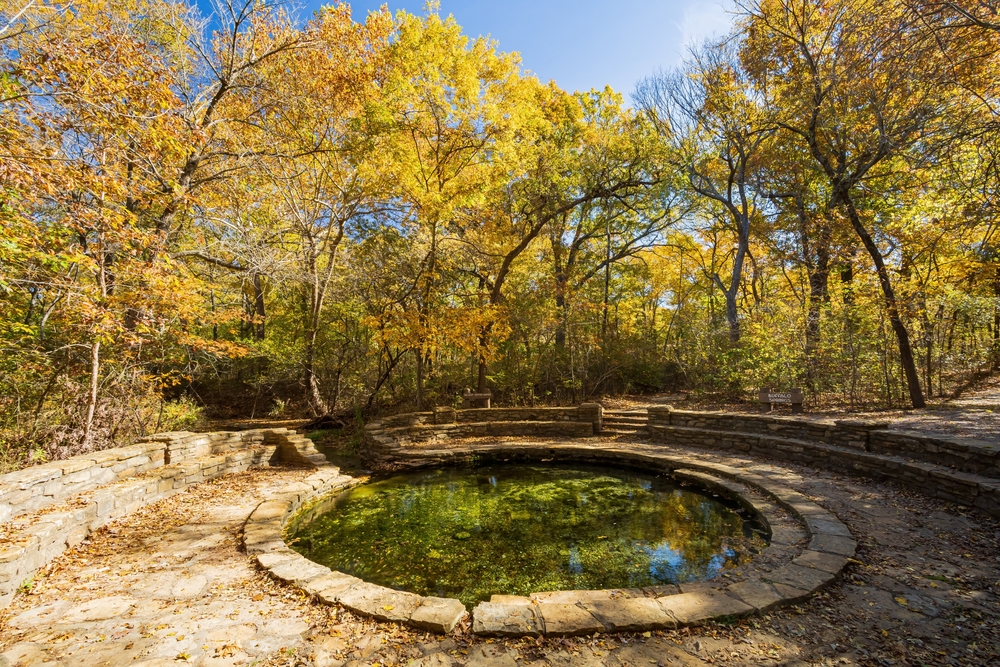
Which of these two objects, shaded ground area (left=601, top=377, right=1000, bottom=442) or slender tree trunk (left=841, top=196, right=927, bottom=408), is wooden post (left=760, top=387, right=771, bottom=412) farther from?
slender tree trunk (left=841, top=196, right=927, bottom=408)

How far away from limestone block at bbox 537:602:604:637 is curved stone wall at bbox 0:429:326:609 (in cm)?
392

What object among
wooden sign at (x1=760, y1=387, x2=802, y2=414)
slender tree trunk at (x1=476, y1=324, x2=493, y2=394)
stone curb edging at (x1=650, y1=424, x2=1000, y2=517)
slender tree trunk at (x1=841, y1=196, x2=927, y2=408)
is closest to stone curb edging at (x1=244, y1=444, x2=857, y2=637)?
stone curb edging at (x1=650, y1=424, x2=1000, y2=517)

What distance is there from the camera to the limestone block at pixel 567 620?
2.69m

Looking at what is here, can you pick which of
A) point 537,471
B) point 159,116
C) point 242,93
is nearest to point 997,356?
point 537,471

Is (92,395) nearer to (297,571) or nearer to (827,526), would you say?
(297,571)

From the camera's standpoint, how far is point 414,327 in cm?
903

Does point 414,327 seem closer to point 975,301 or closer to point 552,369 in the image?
point 552,369

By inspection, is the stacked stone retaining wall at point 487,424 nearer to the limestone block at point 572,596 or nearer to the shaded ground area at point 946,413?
the shaded ground area at point 946,413

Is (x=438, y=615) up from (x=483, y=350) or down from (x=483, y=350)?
down

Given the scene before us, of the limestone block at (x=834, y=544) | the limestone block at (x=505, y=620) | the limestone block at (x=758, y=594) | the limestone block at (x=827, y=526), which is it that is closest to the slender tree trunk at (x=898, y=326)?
the limestone block at (x=827, y=526)

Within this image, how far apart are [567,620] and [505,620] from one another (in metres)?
0.41

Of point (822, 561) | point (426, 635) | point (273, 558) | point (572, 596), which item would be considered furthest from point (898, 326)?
point (273, 558)

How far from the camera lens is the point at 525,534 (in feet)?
16.2

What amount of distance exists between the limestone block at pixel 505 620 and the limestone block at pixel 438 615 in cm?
13
